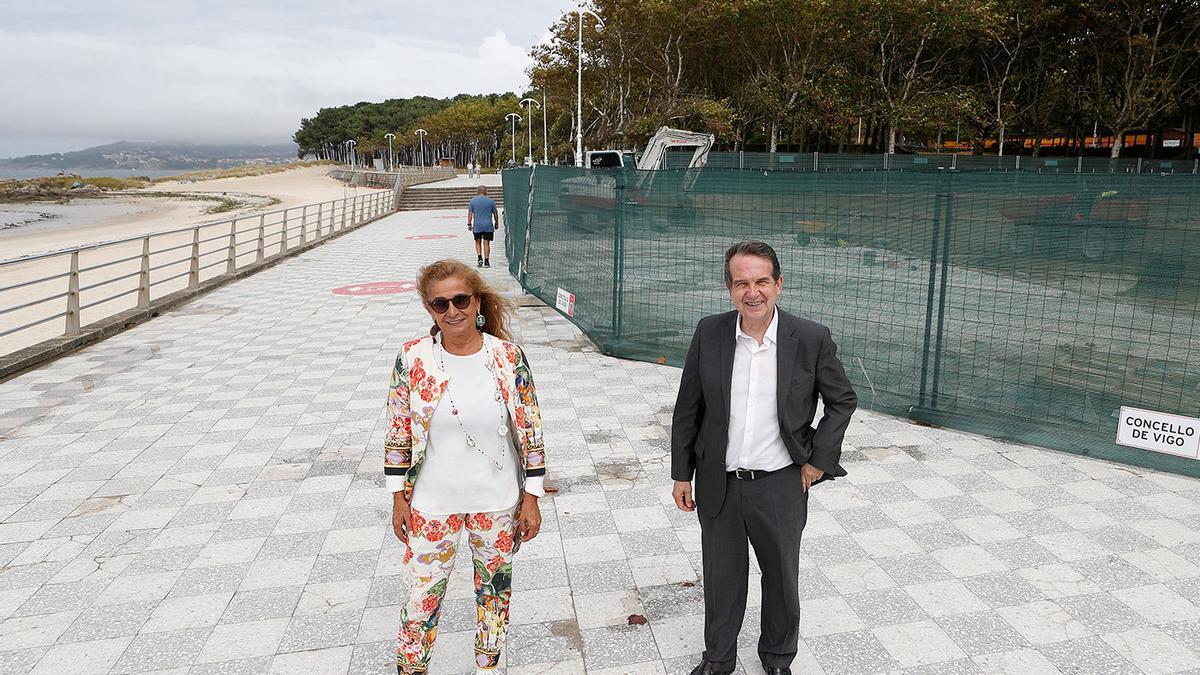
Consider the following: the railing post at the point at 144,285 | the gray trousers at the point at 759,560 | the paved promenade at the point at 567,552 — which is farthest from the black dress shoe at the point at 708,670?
the railing post at the point at 144,285

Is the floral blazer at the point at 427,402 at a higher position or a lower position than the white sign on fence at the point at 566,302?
higher

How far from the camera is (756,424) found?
273cm

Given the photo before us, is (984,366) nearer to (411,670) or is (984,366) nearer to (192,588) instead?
(411,670)

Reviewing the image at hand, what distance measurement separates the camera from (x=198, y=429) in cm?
628

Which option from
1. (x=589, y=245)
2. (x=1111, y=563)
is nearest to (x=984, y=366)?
(x=1111, y=563)

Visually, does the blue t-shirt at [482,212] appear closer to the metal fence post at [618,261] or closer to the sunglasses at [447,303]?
the metal fence post at [618,261]

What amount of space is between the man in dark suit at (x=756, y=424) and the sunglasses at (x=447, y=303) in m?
0.81

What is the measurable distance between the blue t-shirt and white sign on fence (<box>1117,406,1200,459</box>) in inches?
482

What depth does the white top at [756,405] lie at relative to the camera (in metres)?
2.70

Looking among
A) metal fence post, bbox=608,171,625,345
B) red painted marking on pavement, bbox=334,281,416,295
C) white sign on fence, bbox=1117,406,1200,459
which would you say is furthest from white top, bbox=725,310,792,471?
red painted marking on pavement, bbox=334,281,416,295

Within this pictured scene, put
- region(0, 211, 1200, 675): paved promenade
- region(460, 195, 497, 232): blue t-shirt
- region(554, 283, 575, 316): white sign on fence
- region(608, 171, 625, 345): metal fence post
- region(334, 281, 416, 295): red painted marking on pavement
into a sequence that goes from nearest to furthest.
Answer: region(0, 211, 1200, 675): paved promenade < region(608, 171, 625, 345): metal fence post < region(554, 283, 575, 316): white sign on fence < region(334, 281, 416, 295): red painted marking on pavement < region(460, 195, 497, 232): blue t-shirt

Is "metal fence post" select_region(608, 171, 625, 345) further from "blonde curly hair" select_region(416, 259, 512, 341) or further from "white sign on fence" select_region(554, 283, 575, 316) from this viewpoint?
"blonde curly hair" select_region(416, 259, 512, 341)

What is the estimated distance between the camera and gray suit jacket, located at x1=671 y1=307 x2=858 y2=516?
269 centimetres

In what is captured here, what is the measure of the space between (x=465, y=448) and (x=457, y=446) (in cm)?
3
